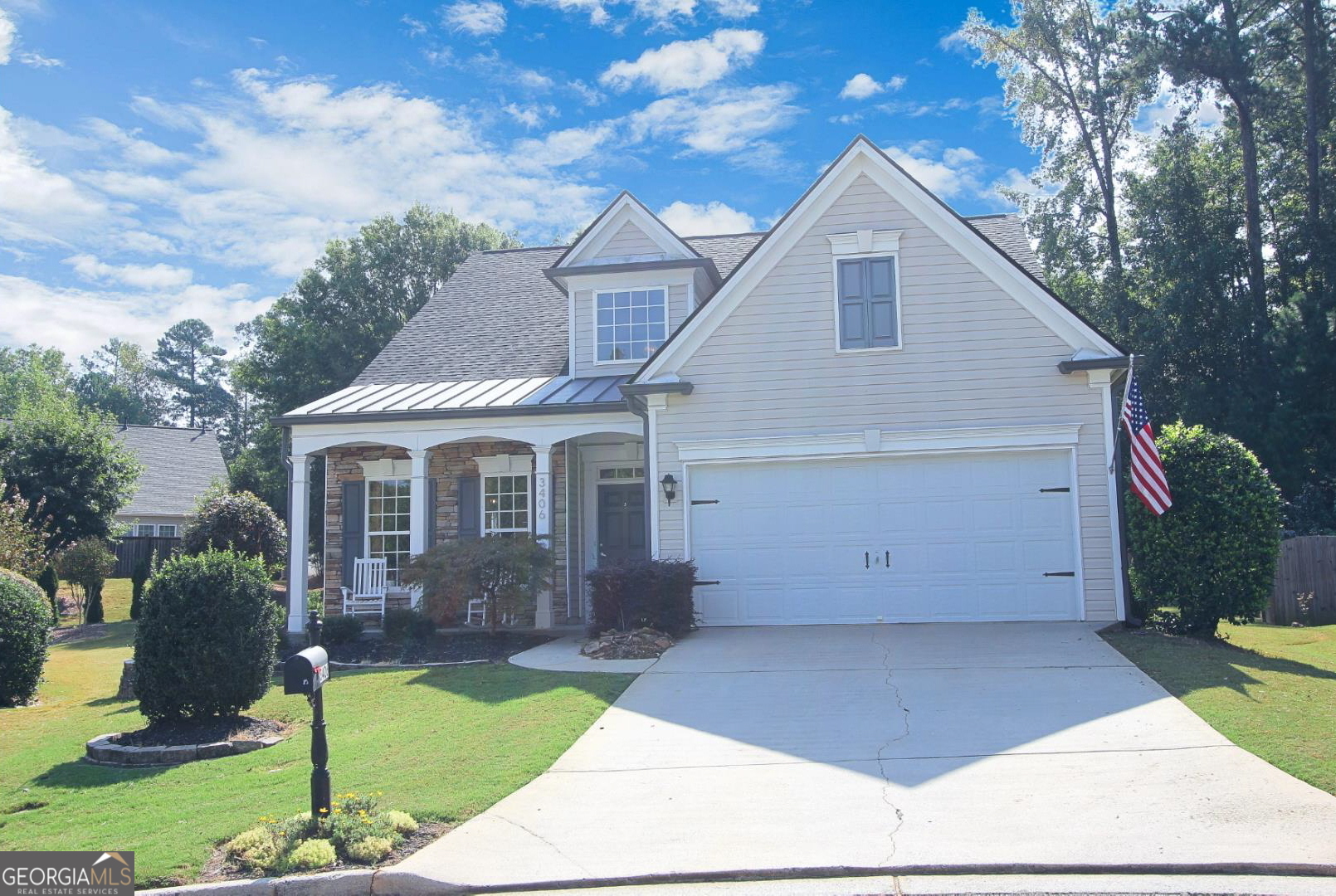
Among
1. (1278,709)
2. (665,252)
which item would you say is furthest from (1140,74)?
(1278,709)

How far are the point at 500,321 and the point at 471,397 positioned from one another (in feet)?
12.7

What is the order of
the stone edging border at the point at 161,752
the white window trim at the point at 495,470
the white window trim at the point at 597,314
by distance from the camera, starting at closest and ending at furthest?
the stone edging border at the point at 161,752 → the white window trim at the point at 495,470 → the white window trim at the point at 597,314

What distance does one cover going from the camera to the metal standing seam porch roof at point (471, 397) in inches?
617

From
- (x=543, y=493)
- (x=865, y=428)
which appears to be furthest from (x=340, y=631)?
(x=865, y=428)

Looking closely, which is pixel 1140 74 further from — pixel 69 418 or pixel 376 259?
pixel 69 418

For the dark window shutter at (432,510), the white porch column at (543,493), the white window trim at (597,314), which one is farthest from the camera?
the white window trim at (597,314)

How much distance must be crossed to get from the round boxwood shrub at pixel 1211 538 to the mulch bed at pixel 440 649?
7.84 meters

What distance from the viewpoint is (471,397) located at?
16.5 m

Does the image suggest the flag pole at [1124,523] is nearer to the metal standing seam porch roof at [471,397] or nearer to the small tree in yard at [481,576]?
the metal standing seam porch roof at [471,397]

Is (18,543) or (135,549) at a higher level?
(18,543)

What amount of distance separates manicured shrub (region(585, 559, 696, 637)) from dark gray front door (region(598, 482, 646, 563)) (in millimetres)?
4273

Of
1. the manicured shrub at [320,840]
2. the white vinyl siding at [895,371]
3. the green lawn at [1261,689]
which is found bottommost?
the manicured shrub at [320,840]

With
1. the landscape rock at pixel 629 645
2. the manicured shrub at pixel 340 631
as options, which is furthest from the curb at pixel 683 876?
the manicured shrub at pixel 340 631

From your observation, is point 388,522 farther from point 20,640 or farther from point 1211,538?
point 1211,538
